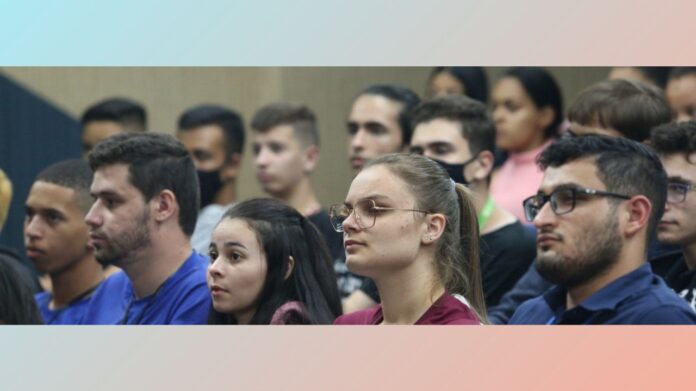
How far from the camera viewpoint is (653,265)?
489 cm

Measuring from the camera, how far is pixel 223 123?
25.8 ft

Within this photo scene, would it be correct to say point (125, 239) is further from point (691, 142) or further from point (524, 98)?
point (524, 98)

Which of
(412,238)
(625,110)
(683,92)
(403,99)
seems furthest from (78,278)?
(683,92)

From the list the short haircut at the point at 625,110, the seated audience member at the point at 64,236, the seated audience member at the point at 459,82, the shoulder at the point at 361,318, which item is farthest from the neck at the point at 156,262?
the seated audience member at the point at 459,82

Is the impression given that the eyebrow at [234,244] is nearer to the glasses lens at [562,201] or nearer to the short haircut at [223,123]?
→ the glasses lens at [562,201]

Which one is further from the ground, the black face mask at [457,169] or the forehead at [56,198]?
the black face mask at [457,169]

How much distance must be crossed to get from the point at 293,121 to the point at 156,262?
247 centimetres

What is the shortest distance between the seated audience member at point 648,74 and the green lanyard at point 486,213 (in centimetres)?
154

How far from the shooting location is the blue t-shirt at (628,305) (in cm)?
416

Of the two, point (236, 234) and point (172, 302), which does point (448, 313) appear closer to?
point (236, 234)

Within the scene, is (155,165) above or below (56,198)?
above

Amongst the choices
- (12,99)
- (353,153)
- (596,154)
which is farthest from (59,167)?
(12,99)

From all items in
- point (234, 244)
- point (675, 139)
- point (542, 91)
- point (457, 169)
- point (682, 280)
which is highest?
point (542, 91)

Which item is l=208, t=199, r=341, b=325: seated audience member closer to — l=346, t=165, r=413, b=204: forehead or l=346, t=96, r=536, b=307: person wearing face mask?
l=346, t=165, r=413, b=204: forehead
